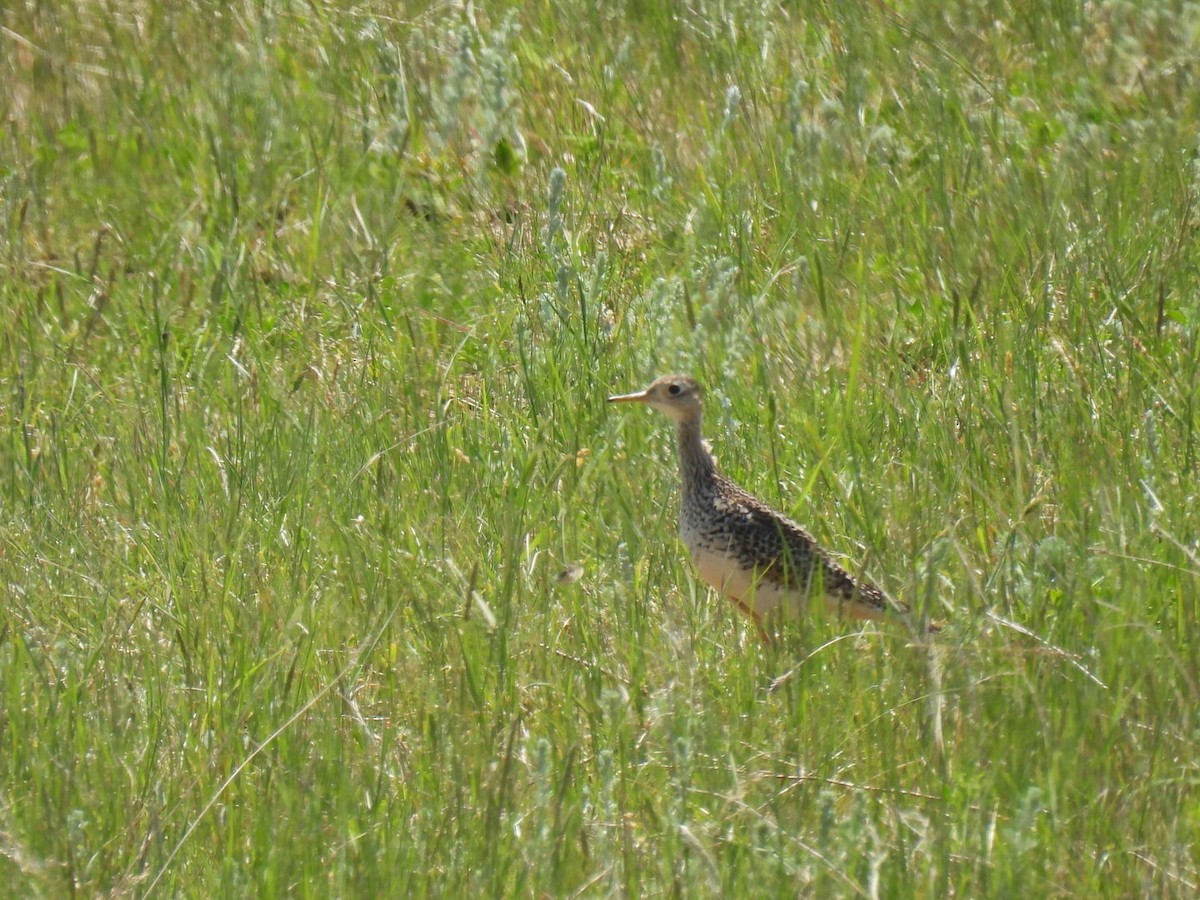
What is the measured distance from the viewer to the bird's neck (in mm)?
5465

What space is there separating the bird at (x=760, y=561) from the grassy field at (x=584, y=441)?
8cm

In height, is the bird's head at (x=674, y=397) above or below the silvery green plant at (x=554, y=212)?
below

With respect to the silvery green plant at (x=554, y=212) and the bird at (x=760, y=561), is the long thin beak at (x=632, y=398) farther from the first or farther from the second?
the silvery green plant at (x=554, y=212)

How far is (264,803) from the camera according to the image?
12.7ft

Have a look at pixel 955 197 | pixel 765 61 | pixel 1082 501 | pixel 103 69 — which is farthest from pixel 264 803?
pixel 103 69

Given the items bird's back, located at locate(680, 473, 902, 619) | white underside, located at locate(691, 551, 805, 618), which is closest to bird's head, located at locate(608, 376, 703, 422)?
bird's back, located at locate(680, 473, 902, 619)

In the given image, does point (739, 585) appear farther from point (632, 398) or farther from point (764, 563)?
point (632, 398)

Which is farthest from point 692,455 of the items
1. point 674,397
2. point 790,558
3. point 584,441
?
point 790,558

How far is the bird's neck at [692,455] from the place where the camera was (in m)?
5.46

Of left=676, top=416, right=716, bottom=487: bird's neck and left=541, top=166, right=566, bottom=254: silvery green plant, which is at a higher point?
left=541, top=166, right=566, bottom=254: silvery green plant

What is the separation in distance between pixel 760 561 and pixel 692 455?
0.63 meters

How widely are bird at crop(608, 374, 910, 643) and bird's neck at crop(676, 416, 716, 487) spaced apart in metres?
0.10

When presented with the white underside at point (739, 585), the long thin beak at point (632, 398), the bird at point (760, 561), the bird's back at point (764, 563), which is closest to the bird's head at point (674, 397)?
the long thin beak at point (632, 398)

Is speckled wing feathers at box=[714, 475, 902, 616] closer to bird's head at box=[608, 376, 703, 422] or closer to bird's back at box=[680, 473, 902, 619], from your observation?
bird's back at box=[680, 473, 902, 619]
